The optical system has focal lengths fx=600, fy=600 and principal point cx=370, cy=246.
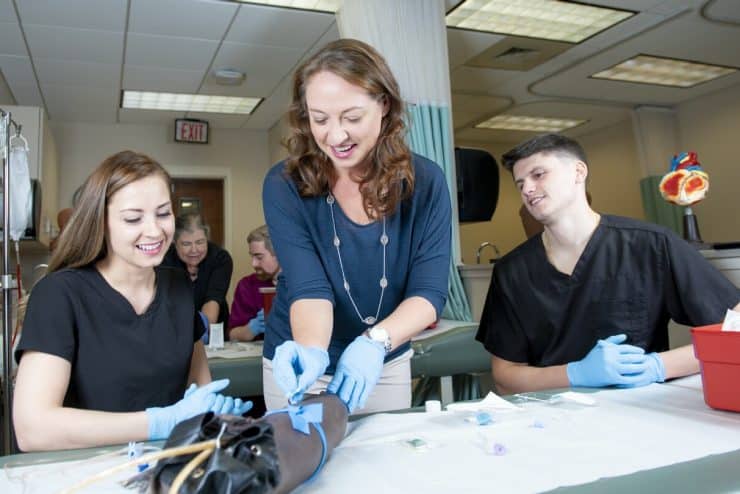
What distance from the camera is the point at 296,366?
930 millimetres

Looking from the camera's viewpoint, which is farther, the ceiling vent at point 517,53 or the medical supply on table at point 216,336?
the ceiling vent at point 517,53

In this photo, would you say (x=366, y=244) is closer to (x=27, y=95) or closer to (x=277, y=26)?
(x=277, y=26)

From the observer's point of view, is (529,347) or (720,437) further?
(529,347)

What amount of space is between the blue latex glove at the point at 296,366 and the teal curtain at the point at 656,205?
18.4 ft

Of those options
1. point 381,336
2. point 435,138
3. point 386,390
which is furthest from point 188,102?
point 381,336

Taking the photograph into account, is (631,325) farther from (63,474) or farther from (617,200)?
(617,200)

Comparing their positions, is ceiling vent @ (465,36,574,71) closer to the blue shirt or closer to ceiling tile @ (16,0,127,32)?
ceiling tile @ (16,0,127,32)

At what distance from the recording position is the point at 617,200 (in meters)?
6.85

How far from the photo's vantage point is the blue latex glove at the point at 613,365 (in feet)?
3.61

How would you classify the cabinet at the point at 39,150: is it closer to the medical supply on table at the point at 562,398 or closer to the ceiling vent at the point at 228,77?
the ceiling vent at the point at 228,77

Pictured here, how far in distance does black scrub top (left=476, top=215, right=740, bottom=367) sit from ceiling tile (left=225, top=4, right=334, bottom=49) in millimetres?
2435

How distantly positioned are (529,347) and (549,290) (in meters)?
0.16

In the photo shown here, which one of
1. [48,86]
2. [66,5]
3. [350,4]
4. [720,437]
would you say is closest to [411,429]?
[720,437]

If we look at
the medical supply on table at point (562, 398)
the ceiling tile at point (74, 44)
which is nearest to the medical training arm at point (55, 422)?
the medical supply on table at point (562, 398)
